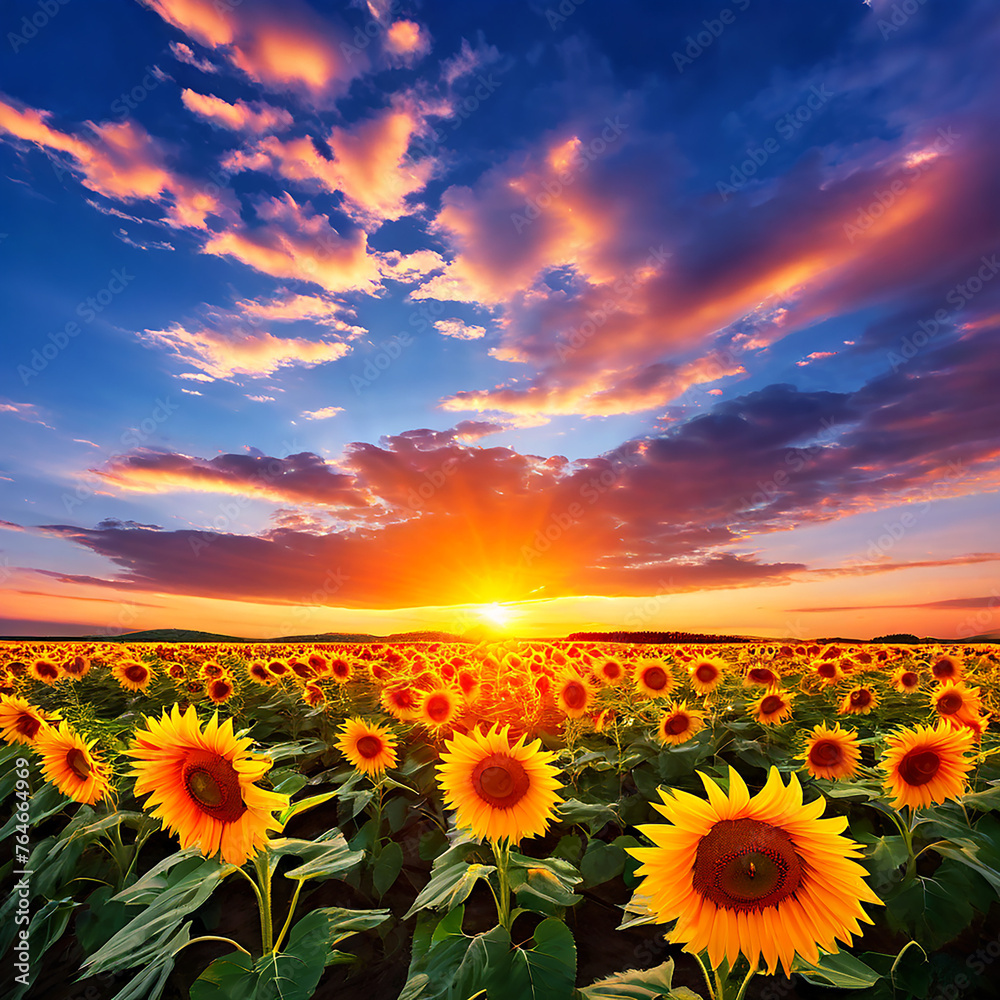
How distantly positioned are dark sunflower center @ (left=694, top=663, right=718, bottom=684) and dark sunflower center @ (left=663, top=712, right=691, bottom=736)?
2.73 metres

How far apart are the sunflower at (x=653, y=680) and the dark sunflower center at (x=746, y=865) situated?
22.2 ft

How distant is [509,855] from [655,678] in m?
5.97

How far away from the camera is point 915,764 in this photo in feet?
11.9

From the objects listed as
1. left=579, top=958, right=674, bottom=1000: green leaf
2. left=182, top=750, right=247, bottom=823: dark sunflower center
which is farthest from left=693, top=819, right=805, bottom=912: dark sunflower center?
left=182, top=750, right=247, bottom=823: dark sunflower center

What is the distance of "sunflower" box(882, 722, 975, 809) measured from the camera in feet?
11.6

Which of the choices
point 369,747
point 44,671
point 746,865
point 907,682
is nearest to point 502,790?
point 746,865

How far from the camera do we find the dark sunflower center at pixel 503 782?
3.24m

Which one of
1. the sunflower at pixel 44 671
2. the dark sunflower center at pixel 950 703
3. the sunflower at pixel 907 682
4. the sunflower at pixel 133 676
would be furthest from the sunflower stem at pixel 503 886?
the sunflower at pixel 44 671

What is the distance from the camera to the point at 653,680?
8.72m

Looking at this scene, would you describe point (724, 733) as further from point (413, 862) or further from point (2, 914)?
point (2, 914)

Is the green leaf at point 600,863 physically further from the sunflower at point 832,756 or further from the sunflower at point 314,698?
the sunflower at point 314,698

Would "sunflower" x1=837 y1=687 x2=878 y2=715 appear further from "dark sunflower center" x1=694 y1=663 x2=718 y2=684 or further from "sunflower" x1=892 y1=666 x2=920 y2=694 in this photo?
"sunflower" x1=892 y1=666 x2=920 y2=694

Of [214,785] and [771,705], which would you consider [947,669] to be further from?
[214,785]

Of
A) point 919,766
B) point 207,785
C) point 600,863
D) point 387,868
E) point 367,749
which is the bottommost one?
point 387,868
